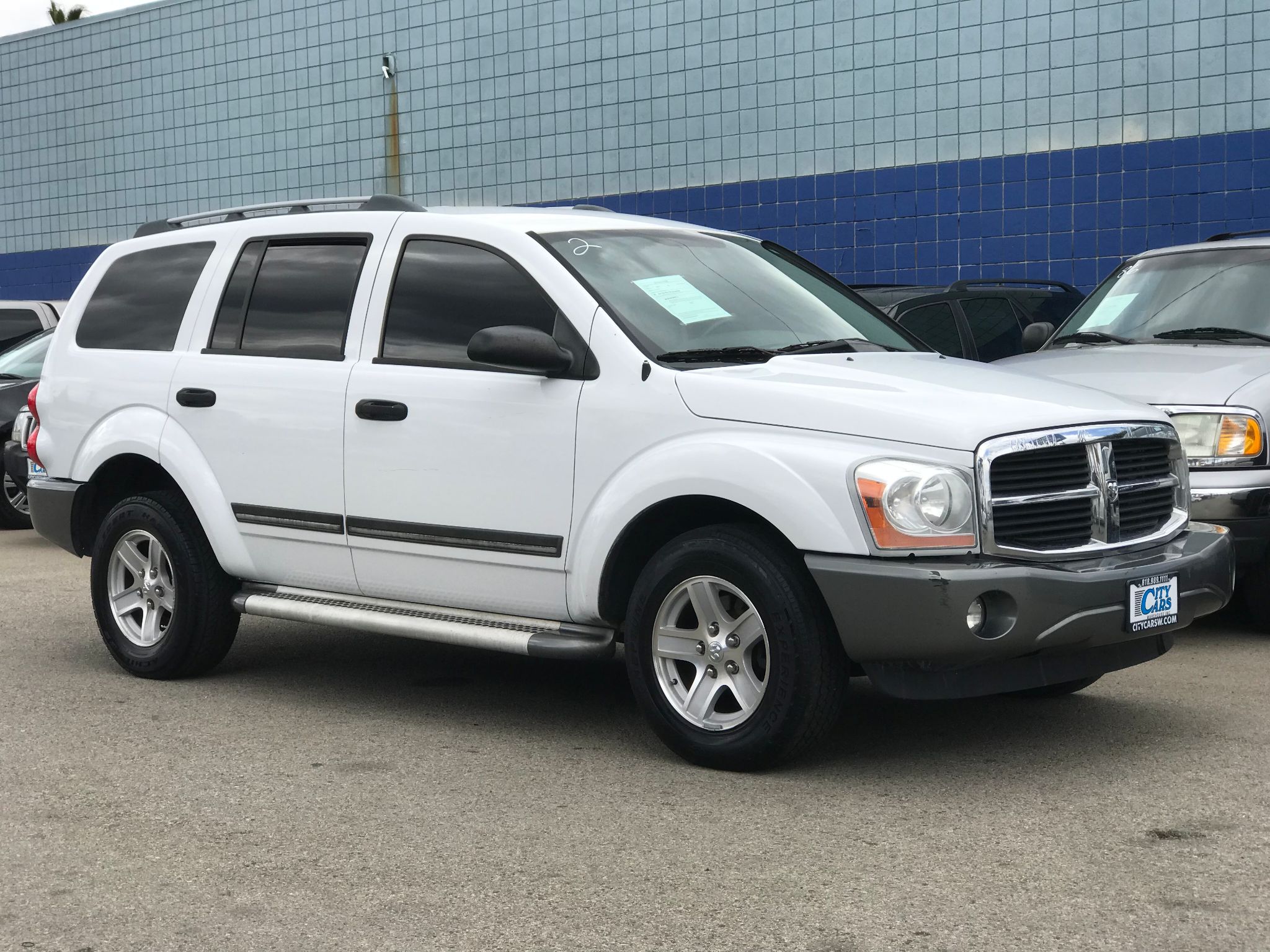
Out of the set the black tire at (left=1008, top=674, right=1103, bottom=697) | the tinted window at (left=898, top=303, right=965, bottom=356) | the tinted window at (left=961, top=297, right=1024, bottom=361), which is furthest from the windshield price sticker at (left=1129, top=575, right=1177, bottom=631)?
the tinted window at (left=961, top=297, right=1024, bottom=361)

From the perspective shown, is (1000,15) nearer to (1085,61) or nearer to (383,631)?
(1085,61)

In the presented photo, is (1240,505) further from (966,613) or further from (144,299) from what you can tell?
(144,299)

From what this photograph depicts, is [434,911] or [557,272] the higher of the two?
[557,272]

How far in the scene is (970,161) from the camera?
13.2 meters

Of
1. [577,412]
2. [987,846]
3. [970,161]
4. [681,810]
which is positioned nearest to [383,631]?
[577,412]

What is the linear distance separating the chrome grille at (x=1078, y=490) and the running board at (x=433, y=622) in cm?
146

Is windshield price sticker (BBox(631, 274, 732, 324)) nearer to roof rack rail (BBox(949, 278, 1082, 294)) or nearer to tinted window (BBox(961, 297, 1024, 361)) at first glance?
tinted window (BBox(961, 297, 1024, 361))

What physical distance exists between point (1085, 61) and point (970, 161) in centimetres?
124

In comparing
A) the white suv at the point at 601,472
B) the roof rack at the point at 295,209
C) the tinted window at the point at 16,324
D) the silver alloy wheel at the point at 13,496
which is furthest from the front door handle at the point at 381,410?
the tinted window at the point at 16,324

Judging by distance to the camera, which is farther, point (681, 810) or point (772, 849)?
point (681, 810)

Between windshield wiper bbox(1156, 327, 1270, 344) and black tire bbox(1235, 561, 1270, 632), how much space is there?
1309 mm

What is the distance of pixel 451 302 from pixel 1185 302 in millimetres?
4414

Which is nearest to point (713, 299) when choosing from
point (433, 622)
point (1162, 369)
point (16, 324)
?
point (433, 622)

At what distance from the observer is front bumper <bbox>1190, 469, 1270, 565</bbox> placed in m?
6.72
